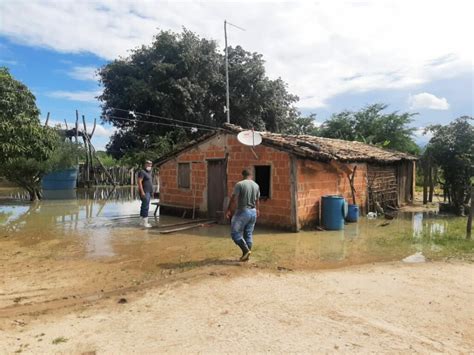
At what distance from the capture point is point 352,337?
4.28 m

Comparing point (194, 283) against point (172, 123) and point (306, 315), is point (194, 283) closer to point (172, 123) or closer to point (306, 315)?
point (306, 315)

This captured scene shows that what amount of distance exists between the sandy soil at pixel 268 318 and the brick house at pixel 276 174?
16.8ft

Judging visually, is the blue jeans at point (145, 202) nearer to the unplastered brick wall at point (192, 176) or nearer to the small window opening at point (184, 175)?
the unplastered brick wall at point (192, 176)

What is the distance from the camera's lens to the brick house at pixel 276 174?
11.6m

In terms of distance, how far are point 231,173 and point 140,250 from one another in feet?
15.9

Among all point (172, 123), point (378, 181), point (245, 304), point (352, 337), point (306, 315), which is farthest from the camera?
point (172, 123)

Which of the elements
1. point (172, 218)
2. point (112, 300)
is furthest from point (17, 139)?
point (112, 300)

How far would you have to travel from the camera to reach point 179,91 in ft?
92.3

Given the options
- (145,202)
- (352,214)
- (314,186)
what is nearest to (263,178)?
(314,186)

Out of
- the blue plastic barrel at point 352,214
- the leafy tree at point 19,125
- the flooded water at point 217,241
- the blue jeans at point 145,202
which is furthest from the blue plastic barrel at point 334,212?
the leafy tree at point 19,125

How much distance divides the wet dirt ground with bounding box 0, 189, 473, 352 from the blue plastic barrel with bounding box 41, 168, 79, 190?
38.3 ft

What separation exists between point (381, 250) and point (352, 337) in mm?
5221

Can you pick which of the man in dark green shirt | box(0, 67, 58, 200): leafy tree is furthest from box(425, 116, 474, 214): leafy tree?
box(0, 67, 58, 200): leafy tree

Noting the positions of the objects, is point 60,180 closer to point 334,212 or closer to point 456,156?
point 334,212
